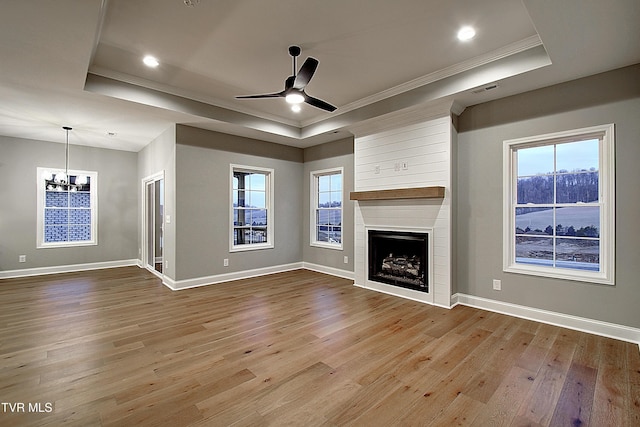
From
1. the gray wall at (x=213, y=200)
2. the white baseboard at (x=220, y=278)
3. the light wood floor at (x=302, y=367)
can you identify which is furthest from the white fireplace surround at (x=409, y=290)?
the gray wall at (x=213, y=200)

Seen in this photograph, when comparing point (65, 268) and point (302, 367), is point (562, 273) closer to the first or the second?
point (302, 367)

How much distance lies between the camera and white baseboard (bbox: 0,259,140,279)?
19.2 ft

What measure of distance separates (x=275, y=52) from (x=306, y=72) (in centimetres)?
72

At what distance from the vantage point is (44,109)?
172 inches

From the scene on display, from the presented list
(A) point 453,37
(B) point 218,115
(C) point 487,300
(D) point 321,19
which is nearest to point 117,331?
(B) point 218,115

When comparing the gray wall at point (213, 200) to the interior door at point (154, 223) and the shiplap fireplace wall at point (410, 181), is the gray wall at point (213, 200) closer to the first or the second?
the interior door at point (154, 223)

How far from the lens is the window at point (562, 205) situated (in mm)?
3201

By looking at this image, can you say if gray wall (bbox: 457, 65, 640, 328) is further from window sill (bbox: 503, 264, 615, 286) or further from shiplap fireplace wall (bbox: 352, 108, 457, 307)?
shiplap fireplace wall (bbox: 352, 108, 457, 307)

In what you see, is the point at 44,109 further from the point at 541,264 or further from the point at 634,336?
the point at 634,336

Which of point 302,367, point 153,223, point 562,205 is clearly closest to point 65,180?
point 153,223

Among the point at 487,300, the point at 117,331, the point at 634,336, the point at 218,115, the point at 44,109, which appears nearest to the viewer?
the point at 634,336

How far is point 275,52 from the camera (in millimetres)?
3375

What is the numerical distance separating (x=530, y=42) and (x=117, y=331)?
213 inches

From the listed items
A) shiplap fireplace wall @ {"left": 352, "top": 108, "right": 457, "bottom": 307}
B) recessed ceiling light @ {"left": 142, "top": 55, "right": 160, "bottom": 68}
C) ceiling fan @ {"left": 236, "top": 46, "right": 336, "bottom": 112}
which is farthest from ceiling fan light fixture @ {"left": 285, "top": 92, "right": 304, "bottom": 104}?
shiplap fireplace wall @ {"left": 352, "top": 108, "right": 457, "bottom": 307}
